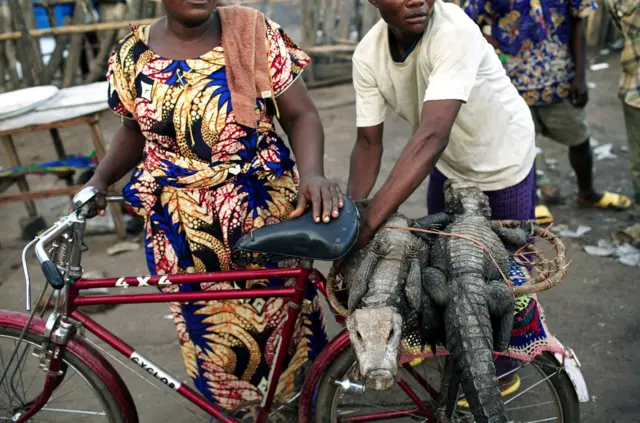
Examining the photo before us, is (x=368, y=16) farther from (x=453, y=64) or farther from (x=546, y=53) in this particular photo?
(x=453, y=64)

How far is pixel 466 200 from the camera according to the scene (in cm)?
207

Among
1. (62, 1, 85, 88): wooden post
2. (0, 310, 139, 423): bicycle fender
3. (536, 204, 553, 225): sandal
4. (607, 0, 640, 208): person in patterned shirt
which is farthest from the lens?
(62, 1, 85, 88): wooden post

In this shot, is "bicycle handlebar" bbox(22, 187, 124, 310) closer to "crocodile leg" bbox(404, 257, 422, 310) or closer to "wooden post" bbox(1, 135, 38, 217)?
"crocodile leg" bbox(404, 257, 422, 310)

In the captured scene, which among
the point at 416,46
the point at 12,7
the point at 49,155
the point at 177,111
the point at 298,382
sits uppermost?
the point at 416,46

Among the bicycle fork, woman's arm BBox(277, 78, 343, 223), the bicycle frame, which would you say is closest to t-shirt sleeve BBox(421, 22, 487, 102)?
woman's arm BBox(277, 78, 343, 223)

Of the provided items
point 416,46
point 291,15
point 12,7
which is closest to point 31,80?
point 12,7

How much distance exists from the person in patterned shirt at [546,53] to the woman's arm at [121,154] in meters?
2.41

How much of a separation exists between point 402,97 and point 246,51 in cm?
61

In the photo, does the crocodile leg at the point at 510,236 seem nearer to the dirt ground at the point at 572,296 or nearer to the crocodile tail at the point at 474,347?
the crocodile tail at the point at 474,347

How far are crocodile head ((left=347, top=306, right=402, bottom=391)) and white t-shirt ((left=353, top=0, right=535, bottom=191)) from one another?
74 cm

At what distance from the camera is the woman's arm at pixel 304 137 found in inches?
78.8

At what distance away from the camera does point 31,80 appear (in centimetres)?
668

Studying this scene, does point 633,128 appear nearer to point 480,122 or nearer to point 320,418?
point 480,122

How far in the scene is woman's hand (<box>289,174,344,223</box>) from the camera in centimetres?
191
